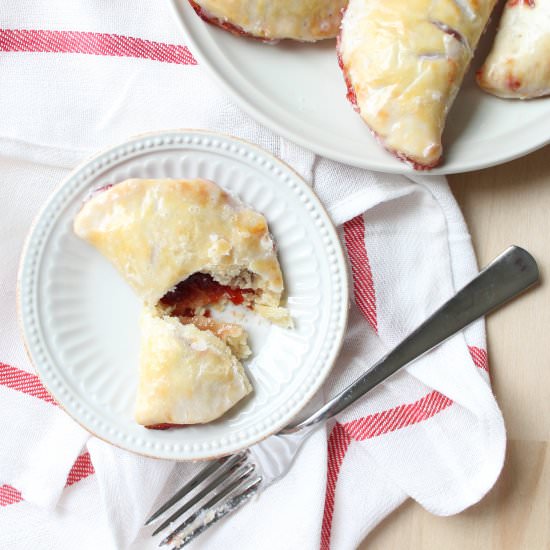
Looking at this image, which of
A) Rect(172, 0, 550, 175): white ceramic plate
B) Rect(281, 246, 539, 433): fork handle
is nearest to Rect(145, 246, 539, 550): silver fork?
Rect(281, 246, 539, 433): fork handle

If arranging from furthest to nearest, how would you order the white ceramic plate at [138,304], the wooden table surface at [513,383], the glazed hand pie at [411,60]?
1. the wooden table surface at [513,383]
2. the white ceramic plate at [138,304]
3. the glazed hand pie at [411,60]

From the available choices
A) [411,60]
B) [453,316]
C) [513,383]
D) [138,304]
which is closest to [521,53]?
[411,60]

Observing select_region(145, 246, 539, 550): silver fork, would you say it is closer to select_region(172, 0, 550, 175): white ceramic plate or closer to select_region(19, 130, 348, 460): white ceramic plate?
select_region(19, 130, 348, 460): white ceramic plate

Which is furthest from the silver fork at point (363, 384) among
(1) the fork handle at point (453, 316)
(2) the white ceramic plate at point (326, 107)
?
(2) the white ceramic plate at point (326, 107)

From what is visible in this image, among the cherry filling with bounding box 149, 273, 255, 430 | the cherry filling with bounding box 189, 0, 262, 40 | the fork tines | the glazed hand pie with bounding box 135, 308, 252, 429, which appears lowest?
the fork tines

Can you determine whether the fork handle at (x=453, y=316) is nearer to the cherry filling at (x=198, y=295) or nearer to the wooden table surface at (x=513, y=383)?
the wooden table surface at (x=513, y=383)

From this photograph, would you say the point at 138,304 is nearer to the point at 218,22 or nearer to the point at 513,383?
the point at 218,22
